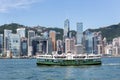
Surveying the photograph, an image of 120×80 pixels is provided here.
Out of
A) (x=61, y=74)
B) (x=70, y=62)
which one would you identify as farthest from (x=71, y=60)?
(x=61, y=74)

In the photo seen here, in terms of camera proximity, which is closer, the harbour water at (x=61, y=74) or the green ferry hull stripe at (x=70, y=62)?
the harbour water at (x=61, y=74)

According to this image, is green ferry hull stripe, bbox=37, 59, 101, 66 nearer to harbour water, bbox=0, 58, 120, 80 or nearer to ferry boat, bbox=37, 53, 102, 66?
ferry boat, bbox=37, 53, 102, 66

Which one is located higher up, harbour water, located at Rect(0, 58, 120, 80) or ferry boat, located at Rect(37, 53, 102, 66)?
ferry boat, located at Rect(37, 53, 102, 66)

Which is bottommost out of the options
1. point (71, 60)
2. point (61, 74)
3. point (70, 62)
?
point (61, 74)

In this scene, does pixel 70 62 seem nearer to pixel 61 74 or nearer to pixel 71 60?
pixel 71 60

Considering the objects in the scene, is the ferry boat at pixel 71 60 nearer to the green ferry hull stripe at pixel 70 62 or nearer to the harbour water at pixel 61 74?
the green ferry hull stripe at pixel 70 62

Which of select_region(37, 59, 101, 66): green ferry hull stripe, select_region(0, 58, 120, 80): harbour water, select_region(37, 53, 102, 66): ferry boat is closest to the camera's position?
select_region(0, 58, 120, 80): harbour water

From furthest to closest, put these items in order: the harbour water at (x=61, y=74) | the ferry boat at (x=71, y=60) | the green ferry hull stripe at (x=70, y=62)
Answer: the ferry boat at (x=71, y=60)
the green ferry hull stripe at (x=70, y=62)
the harbour water at (x=61, y=74)

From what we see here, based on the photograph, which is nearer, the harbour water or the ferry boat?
the harbour water

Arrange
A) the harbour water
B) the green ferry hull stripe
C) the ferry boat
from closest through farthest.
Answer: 1. the harbour water
2. the green ferry hull stripe
3. the ferry boat

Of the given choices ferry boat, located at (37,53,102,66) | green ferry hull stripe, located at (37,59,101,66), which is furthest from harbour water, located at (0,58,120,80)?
ferry boat, located at (37,53,102,66)

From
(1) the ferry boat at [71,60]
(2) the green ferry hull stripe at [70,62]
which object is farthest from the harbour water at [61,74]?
(1) the ferry boat at [71,60]
